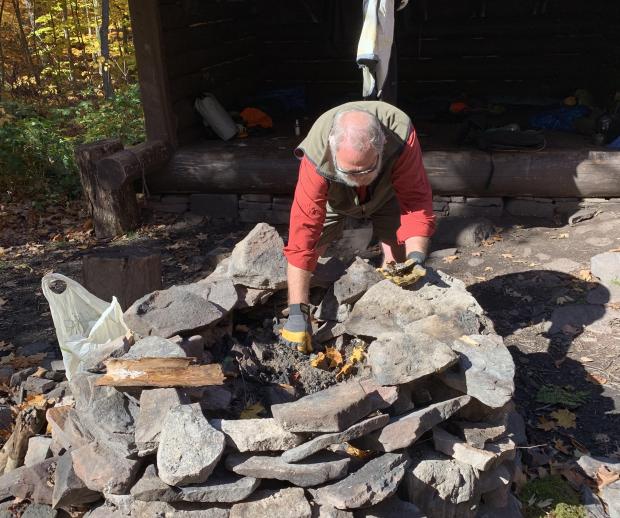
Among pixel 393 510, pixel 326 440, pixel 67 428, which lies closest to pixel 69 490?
pixel 67 428

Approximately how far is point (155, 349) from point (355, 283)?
1366mm

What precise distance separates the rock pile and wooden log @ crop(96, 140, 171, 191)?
3.27 meters

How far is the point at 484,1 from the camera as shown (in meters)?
9.33

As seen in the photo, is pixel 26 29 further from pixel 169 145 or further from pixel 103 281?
pixel 103 281

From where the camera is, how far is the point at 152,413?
272 cm

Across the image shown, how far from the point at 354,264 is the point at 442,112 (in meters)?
5.51

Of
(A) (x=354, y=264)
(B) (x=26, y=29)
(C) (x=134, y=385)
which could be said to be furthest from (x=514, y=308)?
(B) (x=26, y=29)

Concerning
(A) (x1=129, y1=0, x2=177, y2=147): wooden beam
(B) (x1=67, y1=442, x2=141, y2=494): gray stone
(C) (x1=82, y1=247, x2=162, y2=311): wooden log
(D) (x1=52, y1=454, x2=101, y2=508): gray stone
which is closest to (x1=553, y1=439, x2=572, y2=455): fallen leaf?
(B) (x1=67, y1=442, x2=141, y2=494): gray stone

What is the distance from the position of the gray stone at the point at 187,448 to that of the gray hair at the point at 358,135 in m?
1.51

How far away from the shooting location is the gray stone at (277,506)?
2561 mm

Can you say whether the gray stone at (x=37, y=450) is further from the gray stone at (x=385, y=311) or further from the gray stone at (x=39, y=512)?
the gray stone at (x=385, y=311)

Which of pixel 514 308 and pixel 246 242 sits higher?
pixel 246 242

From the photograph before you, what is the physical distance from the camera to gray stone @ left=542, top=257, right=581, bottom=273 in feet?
18.5

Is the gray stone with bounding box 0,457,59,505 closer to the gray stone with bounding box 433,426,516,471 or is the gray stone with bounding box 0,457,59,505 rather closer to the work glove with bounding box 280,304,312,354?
the work glove with bounding box 280,304,312,354
